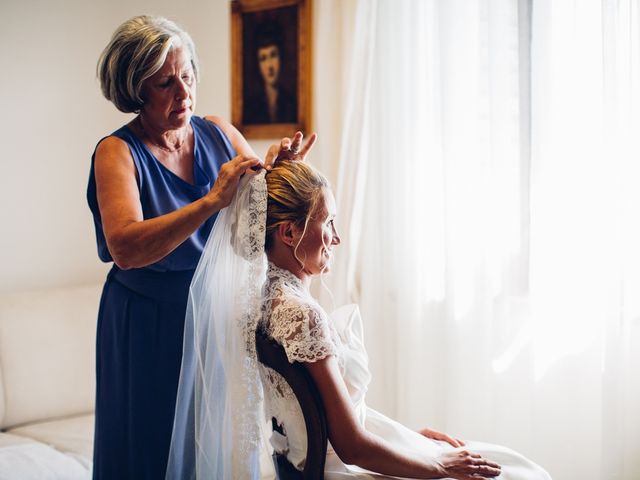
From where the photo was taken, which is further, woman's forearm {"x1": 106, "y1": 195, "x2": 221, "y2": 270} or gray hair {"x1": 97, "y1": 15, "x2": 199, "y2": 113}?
gray hair {"x1": 97, "y1": 15, "x2": 199, "y2": 113}

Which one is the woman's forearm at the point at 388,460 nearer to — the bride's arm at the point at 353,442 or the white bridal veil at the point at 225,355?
the bride's arm at the point at 353,442

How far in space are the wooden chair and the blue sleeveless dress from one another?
38 cm

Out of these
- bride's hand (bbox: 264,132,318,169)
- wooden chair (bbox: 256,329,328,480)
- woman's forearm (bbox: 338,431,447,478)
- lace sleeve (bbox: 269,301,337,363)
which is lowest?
woman's forearm (bbox: 338,431,447,478)

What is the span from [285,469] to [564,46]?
158cm

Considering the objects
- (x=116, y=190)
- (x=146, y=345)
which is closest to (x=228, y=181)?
(x=116, y=190)

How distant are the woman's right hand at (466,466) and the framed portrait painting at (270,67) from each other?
2.04 metres

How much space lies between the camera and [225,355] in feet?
5.37

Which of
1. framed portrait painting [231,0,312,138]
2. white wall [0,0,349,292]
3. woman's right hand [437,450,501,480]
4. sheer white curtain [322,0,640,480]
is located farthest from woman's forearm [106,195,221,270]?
framed portrait painting [231,0,312,138]

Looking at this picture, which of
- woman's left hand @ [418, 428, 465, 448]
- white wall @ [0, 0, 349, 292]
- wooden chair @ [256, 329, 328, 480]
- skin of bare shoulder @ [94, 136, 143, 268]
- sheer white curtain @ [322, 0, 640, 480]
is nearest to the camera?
wooden chair @ [256, 329, 328, 480]

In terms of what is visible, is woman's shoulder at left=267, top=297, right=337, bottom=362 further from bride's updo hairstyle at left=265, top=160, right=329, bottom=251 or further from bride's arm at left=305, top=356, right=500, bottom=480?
bride's updo hairstyle at left=265, top=160, right=329, bottom=251

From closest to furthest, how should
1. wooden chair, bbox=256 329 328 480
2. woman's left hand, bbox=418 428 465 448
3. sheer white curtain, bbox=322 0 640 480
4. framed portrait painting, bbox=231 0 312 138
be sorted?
wooden chair, bbox=256 329 328 480, woman's left hand, bbox=418 428 465 448, sheer white curtain, bbox=322 0 640 480, framed portrait painting, bbox=231 0 312 138

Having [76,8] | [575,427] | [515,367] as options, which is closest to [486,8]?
[515,367]

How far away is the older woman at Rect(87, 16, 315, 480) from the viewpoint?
1698 mm

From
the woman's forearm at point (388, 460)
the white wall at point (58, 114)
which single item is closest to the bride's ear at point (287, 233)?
the woman's forearm at point (388, 460)
